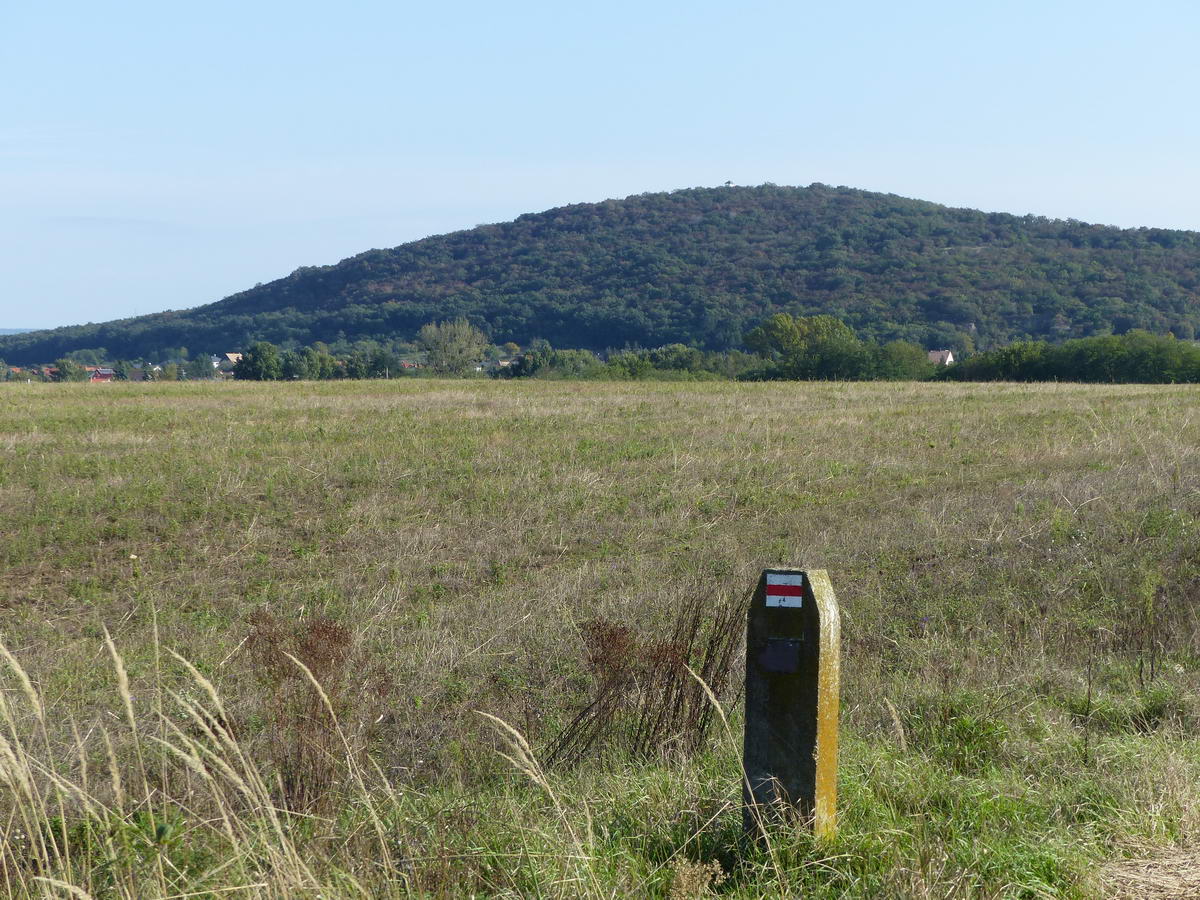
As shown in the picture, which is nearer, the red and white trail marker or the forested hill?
the red and white trail marker

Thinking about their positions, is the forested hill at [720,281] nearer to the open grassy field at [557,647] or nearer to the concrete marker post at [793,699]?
the open grassy field at [557,647]

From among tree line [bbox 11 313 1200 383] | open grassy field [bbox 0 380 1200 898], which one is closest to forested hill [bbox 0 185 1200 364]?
tree line [bbox 11 313 1200 383]

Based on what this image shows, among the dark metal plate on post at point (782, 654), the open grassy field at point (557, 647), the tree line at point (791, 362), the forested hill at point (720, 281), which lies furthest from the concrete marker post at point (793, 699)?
the forested hill at point (720, 281)

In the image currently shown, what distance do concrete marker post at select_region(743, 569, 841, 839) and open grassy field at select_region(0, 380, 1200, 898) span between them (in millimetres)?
140

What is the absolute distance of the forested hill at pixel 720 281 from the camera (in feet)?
322

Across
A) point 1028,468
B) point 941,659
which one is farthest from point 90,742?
point 1028,468

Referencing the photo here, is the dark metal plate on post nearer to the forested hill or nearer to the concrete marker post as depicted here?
the concrete marker post

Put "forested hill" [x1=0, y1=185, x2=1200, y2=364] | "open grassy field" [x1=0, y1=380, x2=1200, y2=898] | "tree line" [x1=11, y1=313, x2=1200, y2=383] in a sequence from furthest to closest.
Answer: "forested hill" [x1=0, y1=185, x2=1200, y2=364] < "tree line" [x1=11, y1=313, x2=1200, y2=383] < "open grassy field" [x1=0, y1=380, x2=1200, y2=898]

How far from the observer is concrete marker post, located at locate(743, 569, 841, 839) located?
10.8 feet

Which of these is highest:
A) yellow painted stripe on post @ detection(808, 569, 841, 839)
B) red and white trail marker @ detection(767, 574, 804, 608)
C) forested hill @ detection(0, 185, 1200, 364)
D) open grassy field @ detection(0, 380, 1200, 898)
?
forested hill @ detection(0, 185, 1200, 364)

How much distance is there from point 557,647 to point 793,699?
485 cm

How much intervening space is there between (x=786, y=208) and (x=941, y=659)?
151683mm

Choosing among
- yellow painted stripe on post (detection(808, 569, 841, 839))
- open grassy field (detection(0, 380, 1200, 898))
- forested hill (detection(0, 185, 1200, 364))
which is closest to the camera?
yellow painted stripe on post (detection(808, 569, 841, 839))

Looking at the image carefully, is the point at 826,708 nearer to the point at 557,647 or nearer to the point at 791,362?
the point at 557,647
